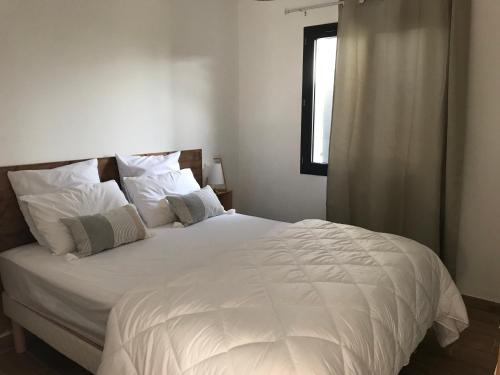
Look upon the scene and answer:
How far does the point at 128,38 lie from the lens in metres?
2.87

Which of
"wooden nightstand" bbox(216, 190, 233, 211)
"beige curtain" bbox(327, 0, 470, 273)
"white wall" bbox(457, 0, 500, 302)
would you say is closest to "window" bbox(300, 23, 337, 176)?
"beige curtain" bbox(327, 0, 470, 273)

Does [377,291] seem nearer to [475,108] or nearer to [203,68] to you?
[475,108]

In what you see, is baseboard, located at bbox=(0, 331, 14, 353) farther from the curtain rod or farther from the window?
the curtain rod

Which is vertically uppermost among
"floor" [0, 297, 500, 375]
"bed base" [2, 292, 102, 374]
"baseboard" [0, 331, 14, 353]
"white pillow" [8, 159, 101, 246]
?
"white pillow" [8, 159, 101, 246]

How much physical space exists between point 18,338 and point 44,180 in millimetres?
937

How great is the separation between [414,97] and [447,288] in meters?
1.41

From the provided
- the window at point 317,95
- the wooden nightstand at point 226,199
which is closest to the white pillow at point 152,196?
the wooden nightstand at point 226,199

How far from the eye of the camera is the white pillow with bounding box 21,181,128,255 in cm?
212

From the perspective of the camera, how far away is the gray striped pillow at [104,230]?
2092mm

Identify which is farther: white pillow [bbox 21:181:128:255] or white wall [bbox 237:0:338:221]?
white wall [bbox 237:0:338:221]

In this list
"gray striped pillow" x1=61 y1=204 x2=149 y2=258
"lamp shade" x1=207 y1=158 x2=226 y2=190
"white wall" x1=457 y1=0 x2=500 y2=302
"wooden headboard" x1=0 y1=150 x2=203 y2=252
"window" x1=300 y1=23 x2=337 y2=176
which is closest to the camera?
"gray striped pillow" x1=61 y1=204 x2=149 y2=258

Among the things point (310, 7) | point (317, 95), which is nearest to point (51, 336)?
point (317, 95)

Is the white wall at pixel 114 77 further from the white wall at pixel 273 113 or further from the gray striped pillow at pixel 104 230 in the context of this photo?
the gray striped pillow at pixel 104 230

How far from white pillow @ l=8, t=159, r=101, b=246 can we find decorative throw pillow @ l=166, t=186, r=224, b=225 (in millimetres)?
545
